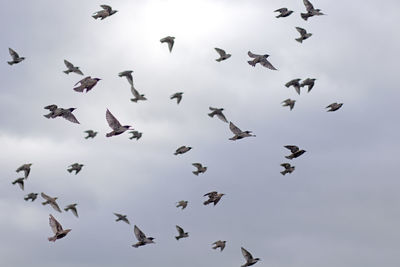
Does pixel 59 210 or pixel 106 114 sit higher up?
pixel 106 114

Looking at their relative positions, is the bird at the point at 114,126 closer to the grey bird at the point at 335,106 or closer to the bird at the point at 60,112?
the bird at the point at 60,112

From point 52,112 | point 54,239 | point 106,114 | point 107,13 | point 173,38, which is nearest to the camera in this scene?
point 54,239

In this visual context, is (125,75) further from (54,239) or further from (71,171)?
(54,239)

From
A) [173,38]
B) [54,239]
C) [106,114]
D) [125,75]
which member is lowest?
[54,239]

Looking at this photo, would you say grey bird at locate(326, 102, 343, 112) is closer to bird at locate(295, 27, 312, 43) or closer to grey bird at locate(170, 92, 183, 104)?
bird at locate(295, 27, 312, 43)

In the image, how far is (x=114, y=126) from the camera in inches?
2793

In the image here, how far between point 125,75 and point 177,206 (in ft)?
52.6

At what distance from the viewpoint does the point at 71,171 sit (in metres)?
91.9

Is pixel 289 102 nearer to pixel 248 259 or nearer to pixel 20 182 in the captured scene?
pixel 248 259

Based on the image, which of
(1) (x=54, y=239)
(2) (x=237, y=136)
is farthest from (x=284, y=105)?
(1) (x=54, y=239)

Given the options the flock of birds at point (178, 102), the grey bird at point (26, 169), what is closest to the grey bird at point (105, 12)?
the flock of birds at point (178, 102)

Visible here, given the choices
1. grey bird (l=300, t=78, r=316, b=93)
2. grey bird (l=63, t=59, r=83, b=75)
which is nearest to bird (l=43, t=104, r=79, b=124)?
grey bird (l=63, t=59, r=83, b=75)

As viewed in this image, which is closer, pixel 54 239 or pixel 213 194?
pixel 54 239

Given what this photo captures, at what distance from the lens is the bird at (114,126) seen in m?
70.4
